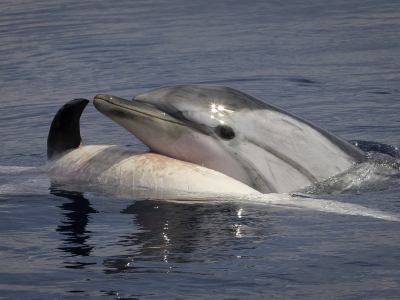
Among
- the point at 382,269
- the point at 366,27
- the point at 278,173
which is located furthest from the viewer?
the point at 366,27

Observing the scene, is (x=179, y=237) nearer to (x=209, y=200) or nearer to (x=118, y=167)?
(x=209, y=200)

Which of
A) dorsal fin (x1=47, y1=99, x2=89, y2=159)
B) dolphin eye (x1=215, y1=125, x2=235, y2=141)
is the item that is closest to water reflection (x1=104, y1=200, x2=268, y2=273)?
dolphin eye (x1=215, y1=125, x2=235, y2=141)

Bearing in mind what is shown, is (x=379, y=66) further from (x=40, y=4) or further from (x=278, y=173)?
(x=40, y=4)

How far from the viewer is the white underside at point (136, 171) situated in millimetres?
7848

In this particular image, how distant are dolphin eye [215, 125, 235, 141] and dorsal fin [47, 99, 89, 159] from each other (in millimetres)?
1541

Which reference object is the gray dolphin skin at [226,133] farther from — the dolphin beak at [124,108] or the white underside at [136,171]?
the white underside at [136,171]

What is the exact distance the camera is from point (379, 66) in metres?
17.2

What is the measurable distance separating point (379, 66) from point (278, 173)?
32.9ft

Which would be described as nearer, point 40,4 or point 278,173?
point 278,173

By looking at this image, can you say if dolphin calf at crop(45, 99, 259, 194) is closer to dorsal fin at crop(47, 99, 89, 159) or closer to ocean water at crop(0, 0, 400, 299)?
dorsal fin at crop(47, 99, 89, 159)

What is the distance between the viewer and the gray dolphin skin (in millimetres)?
7805

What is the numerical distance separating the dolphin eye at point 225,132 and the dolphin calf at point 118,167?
1.29ft

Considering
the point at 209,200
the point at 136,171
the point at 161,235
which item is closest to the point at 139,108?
the point at 136,171

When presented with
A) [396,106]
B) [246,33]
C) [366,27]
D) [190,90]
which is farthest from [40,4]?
[190,90]
